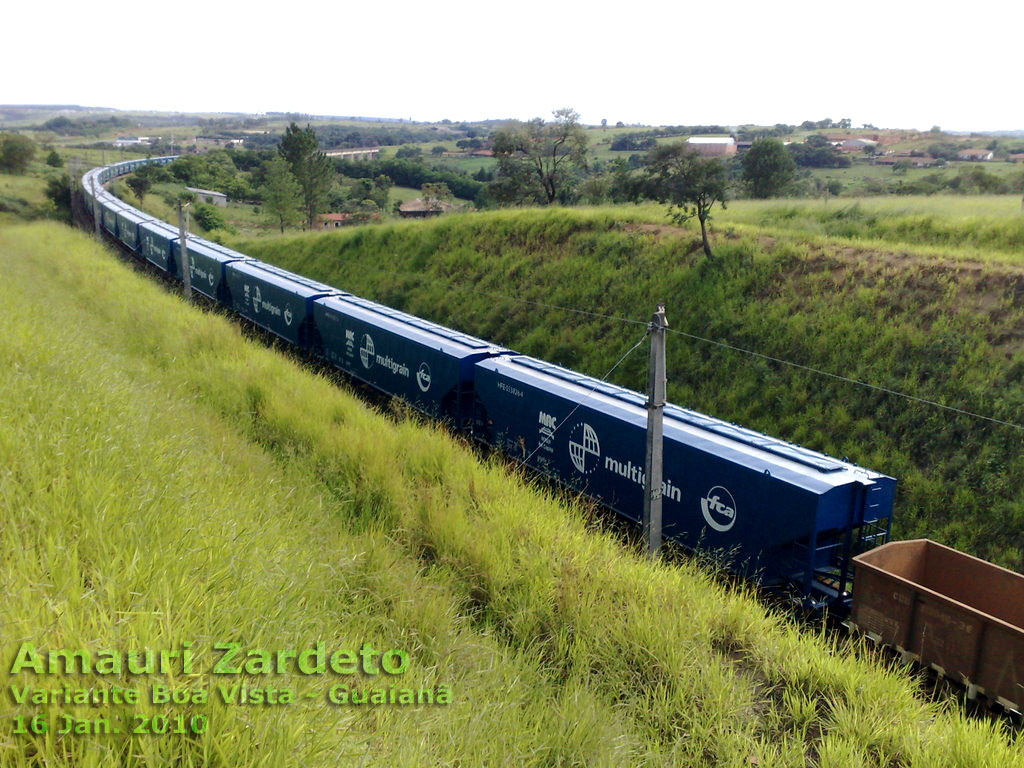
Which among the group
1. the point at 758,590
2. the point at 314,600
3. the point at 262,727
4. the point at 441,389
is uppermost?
the point at 262,727

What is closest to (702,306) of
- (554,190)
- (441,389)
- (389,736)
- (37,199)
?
(441,389)

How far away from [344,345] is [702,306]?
11.5 meters

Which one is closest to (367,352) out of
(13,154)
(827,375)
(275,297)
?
(275,297)

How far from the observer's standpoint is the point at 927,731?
5.50 meters

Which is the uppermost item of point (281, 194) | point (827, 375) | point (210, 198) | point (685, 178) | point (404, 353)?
point (685, 178)

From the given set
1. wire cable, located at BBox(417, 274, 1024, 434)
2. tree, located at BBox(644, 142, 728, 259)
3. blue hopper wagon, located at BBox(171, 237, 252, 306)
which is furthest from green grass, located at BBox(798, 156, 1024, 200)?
blue hopper wagon, located at BBox(171, 237, 252, 306)

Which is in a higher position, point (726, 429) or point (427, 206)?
point (427, 206)

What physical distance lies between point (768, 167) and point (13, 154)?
7932 cm

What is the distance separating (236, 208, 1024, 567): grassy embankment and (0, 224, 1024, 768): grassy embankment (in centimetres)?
991

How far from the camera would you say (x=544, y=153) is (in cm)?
4684

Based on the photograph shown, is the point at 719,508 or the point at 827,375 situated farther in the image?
the point at 827,375

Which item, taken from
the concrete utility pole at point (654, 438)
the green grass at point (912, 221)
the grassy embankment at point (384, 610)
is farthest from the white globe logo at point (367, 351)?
the green grass at point (912, 221)

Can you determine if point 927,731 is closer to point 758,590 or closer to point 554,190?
point 758,590

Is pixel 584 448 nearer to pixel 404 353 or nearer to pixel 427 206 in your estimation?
pixel 404 353
